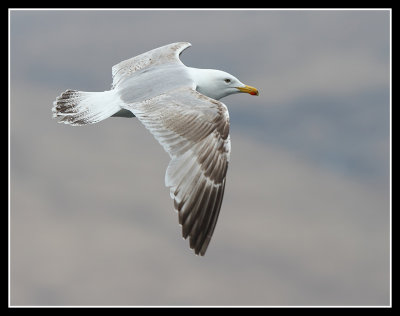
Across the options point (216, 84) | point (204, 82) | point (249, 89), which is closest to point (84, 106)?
point (204, 82)

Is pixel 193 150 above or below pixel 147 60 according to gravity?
above

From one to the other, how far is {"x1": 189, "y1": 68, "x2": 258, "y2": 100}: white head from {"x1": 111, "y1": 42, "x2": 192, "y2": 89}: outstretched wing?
0.69m

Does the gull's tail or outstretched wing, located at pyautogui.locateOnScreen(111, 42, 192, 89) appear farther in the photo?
outstretched wing, located at pyautogui.locateOnScreen(111, 42, 192, 89)

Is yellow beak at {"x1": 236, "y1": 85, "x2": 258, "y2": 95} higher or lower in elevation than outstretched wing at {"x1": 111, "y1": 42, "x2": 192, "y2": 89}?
lower

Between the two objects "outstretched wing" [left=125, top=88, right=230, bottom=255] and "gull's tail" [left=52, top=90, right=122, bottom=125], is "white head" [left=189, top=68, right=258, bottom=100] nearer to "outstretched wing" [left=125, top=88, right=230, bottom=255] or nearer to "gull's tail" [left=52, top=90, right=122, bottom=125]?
"outstretched wing" [left=125, top=88, right=230, bottom=255]

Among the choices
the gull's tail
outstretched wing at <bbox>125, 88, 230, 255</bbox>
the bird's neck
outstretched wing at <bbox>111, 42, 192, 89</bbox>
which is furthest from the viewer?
outstretched wing at <bbox>111, 42, 192, 89</bbox>

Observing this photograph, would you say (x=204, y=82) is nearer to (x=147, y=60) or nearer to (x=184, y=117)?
(x=147, y=60)

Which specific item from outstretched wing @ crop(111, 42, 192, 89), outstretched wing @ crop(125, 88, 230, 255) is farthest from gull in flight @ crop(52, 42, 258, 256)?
outstretched wing @ crop(111, 42, 192, 89)

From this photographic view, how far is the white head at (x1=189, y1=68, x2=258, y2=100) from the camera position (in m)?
8.50

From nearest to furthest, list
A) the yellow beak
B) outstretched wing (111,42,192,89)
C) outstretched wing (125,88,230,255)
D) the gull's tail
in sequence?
1. outstretched wing (125,88,230,255)
2. the gull's tail
3. the yellow beak
4. outstretched wing (111,42,192,89)

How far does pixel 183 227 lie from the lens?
659 centimetres

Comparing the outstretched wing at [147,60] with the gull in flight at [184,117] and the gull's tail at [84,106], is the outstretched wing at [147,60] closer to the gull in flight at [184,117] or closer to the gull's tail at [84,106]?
the gull in flight at [184,117]

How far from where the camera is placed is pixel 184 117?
7.25 meters

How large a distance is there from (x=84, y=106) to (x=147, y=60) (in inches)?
58.3
